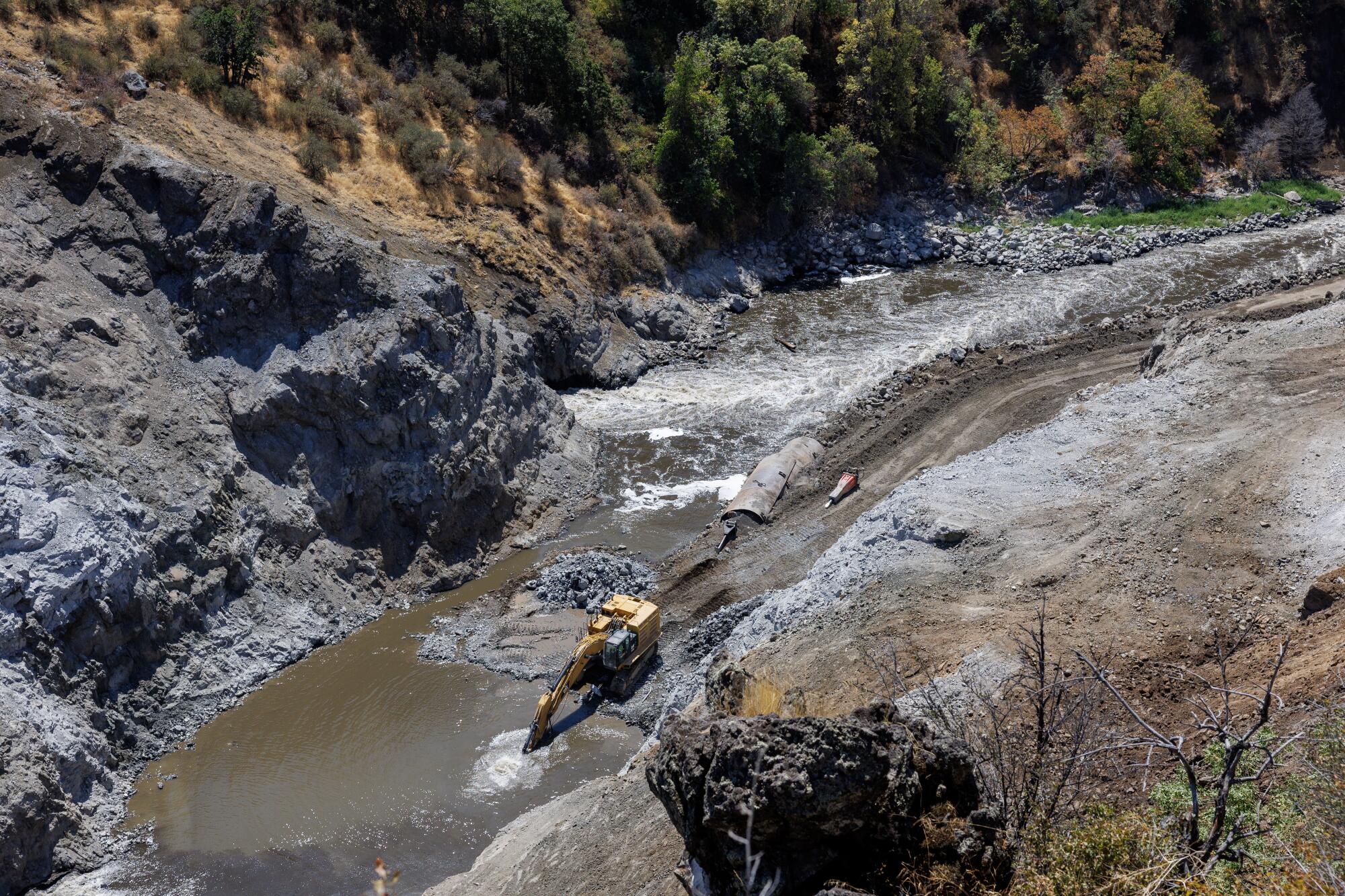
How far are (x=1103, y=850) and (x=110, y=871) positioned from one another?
14.3 m

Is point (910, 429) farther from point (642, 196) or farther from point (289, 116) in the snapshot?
A: point (289, 116)

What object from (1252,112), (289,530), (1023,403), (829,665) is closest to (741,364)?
(1023,403)

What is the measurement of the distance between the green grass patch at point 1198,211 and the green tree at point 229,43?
105 feet

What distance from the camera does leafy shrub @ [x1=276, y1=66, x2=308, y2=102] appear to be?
30328mm

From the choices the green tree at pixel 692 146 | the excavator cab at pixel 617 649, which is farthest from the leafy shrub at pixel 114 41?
the excavator cab at pixel 617 649

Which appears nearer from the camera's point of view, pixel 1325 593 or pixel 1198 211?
pixel 1325 593

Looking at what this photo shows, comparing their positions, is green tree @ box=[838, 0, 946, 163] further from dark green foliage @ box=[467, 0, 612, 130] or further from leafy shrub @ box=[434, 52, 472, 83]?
leafy shrub @ box=[434, 52, 472, 83]

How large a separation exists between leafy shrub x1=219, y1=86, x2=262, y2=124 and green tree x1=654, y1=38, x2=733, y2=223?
1501cm

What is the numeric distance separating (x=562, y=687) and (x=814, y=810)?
9.93m

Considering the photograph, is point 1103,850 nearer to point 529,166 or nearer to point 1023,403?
point 1023,403

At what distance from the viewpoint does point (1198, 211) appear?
43.2 metres

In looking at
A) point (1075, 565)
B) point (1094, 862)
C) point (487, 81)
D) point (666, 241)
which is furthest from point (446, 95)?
point (1094, 862)

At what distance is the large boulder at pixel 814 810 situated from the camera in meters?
8.27

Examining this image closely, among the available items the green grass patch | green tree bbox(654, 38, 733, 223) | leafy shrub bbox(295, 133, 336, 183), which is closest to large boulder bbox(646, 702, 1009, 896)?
leafy shrub bbox(295, 133, 336, 183)
